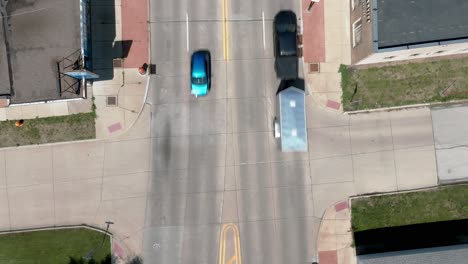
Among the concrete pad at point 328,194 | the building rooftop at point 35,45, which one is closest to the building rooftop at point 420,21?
the concrete pad at point 328,194

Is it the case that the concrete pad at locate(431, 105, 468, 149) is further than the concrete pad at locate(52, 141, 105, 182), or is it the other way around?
the concrete pad at locate(431, 105, 468, 149)

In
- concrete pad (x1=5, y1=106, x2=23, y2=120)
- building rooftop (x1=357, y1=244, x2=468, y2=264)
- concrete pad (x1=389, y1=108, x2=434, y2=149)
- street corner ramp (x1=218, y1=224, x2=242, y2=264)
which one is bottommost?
building rooftop (x1=357, y1=244, x2=468, y2=264)

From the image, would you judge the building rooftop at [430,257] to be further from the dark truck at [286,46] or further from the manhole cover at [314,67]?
the dark truck at [286,46]

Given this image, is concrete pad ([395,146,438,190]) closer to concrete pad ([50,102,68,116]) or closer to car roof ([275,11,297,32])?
car roof ([275,11,297,32])

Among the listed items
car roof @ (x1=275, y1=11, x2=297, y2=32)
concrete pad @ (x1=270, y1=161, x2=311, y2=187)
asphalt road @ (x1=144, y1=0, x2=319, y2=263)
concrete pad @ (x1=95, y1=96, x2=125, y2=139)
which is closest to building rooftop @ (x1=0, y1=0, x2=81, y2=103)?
concrete pad @ (x1=95, y1=96, x2=125, y2=139)

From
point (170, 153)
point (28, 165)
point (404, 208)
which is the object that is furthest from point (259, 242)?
point (28, 165)

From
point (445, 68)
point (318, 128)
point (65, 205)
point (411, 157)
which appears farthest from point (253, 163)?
point (445, 68)

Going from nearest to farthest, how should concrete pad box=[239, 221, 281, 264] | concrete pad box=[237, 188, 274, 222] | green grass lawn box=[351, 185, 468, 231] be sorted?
concrete pad box=[239, 221, 281, 264] → concrete pad box=[237, 188, 274, 222] → green grass lawn box=[351, 185, 468, 231]
